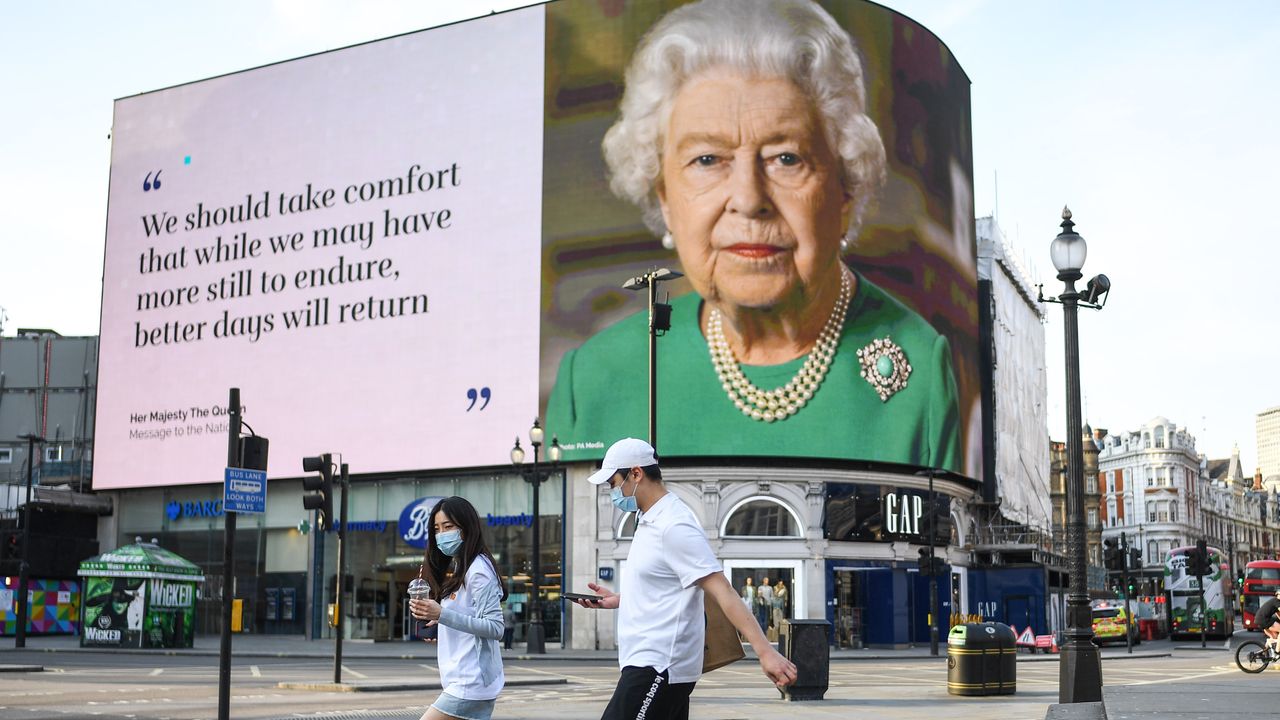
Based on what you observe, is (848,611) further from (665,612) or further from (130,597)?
(665,612)

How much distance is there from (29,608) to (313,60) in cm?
2594

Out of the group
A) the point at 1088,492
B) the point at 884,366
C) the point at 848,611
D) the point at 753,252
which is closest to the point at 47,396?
the point at 753,252

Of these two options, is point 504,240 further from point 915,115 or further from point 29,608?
point 29,608

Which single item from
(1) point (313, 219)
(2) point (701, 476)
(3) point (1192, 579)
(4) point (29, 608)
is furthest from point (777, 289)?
(4) point (29, 608)

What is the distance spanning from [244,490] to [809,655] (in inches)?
377

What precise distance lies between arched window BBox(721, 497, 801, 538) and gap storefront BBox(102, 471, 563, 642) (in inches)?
266

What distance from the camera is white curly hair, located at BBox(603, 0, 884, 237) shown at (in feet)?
160

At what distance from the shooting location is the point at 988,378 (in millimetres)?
65375

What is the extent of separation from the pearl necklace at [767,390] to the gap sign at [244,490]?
106 feet

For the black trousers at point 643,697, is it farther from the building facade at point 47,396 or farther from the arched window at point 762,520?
the building facade at point 47,396

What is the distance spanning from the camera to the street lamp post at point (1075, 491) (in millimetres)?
16719

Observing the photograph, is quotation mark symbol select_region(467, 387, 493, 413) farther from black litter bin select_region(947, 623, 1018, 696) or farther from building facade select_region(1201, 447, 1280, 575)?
building facade select_region(1201, 447, 1280, 575)

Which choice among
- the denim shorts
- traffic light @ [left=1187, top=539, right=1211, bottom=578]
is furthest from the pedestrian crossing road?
traffic light @ [left=1187, top=539, right=1211, bottom=578]

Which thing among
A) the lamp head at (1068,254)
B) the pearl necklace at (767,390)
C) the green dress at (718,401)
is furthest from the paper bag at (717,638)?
the pearl necklace at (767,390)
